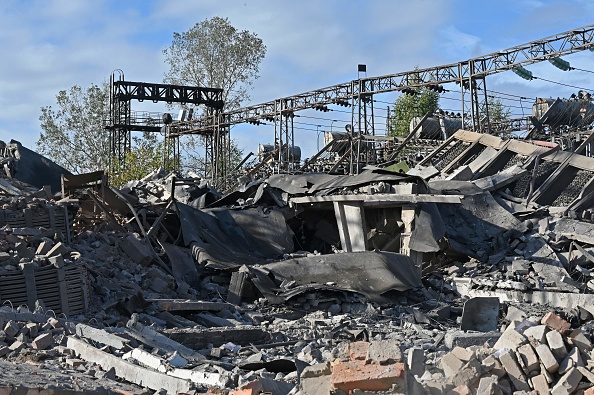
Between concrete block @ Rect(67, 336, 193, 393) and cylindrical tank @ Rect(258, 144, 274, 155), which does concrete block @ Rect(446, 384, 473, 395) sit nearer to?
concrete block @ Rect(67, 336, 193, 393)

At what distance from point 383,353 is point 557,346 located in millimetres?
1616

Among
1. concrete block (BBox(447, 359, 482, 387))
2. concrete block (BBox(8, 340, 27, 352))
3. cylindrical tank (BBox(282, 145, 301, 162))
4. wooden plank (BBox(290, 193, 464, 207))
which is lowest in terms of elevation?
concrete block (BBox(447, 359, 482, 387))

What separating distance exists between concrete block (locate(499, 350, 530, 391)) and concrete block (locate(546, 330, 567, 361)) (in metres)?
0.37

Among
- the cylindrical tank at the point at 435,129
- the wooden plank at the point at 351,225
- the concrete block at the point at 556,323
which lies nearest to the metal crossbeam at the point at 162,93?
the cylindrical tank at the point at 435,129

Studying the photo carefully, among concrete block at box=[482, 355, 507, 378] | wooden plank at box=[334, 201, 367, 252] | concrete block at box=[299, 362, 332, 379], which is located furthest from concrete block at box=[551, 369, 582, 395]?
wooden plank at box=[334, 201, 367, 252]

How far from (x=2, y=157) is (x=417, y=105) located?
1093 inches

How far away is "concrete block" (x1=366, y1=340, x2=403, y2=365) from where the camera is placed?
5832 mm

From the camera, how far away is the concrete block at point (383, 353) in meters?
5.83

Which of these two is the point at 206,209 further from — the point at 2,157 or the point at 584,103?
the point at 584,103

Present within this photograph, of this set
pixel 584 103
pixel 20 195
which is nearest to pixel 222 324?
pixel 20 195

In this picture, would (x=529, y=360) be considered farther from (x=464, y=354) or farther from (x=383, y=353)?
(x=383, y=353)

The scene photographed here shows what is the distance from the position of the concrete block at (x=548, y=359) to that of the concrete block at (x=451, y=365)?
68cm

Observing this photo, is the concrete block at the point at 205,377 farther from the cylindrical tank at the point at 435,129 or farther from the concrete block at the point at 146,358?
the cylindrical tank at the point at 435,129

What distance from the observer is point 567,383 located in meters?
6.30
